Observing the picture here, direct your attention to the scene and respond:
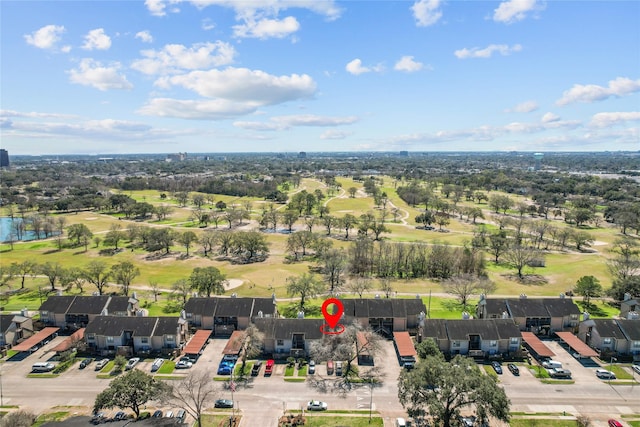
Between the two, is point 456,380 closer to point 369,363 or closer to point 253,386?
point 369,363

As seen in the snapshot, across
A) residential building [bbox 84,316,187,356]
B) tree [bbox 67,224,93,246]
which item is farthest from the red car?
tree [bbox 67,224,93,246]

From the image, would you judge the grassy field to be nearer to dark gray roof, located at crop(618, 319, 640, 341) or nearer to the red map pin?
dark gray roof, located at crop(618, 319, 640, 341)

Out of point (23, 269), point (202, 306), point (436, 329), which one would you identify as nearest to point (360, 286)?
point (436, 329)

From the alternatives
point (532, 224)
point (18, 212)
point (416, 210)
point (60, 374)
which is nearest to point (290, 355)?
point (60, 374)

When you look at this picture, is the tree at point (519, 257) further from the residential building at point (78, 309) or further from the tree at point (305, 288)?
the residential building at point (78, 309)

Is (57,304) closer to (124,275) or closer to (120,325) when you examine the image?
(124,275)

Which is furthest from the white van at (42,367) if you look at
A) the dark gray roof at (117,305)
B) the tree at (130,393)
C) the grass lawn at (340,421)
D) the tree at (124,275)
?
the grass lawn at (340,421)
